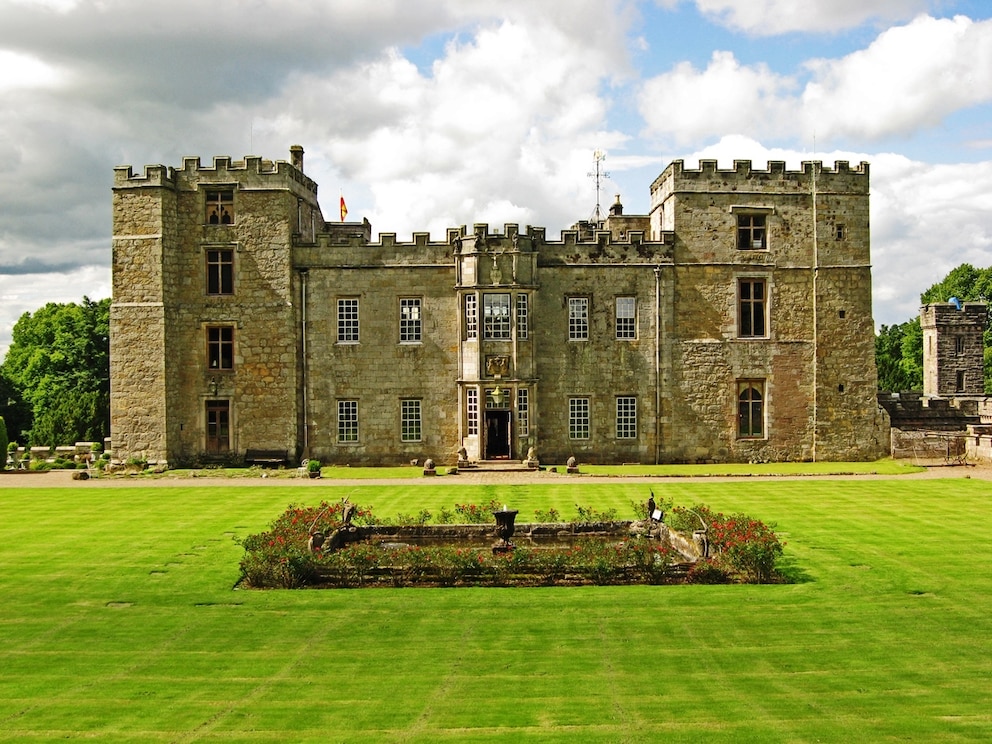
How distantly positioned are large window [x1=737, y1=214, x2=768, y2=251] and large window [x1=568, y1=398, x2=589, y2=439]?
9.83 m

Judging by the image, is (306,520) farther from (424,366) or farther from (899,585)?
(424,366)

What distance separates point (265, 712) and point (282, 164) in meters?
32.0

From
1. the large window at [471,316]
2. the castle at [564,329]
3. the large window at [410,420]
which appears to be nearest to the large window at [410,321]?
the castle at [564,329]

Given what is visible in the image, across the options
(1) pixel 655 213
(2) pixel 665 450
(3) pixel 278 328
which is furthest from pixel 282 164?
(2) pixel 665 450

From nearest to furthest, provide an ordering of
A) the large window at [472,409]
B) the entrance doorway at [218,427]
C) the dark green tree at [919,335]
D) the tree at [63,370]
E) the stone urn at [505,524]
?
the stone urn at [505,524]
the large window at [472,409]
the entrance doorway at [218,427]
the tree at [63,370]
the dark green tree at [919,335]

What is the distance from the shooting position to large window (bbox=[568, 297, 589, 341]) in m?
40.7

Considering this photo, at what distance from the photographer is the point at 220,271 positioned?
40125 mm

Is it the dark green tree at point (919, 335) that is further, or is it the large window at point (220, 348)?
the dark green tree at point (919, 335)

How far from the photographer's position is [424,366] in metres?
40.5

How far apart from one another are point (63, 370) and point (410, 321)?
33588 millimetres

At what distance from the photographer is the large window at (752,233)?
134 ft

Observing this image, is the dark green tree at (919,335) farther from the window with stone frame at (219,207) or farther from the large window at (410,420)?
the window with stone frame at (219,207)

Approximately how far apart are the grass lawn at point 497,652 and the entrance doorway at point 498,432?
59.5 feet

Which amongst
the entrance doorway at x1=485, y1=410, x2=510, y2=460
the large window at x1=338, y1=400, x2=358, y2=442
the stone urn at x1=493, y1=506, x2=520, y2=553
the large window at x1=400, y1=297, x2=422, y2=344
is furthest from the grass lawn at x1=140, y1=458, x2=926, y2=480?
the stone urn at x1=493, y1=506, x2=520, y2=553
